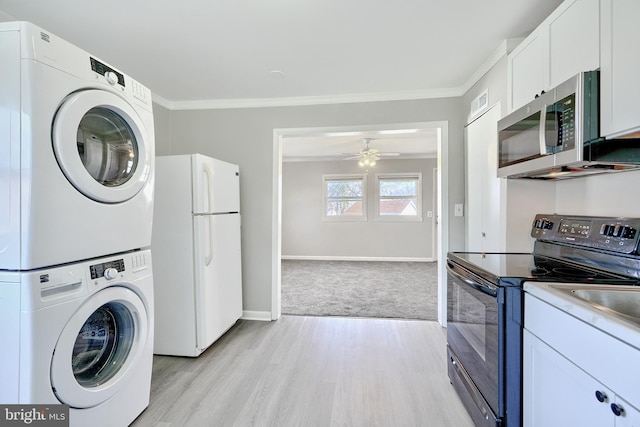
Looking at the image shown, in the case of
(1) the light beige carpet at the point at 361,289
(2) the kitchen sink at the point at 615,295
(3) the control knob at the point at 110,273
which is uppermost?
(3) the control knob at the point at 110,273

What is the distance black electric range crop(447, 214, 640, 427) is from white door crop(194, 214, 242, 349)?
6.12 ft

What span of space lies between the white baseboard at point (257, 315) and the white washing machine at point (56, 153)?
194 cm

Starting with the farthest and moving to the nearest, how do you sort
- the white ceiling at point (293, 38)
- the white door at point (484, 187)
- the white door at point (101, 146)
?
the white door at point (484, 187), the white ceiling at point (293, 38), the white door at point (101, 146)

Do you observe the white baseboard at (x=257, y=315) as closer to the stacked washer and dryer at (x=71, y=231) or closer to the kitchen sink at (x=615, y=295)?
the stacked washer and dryer at (x=71, y=231)

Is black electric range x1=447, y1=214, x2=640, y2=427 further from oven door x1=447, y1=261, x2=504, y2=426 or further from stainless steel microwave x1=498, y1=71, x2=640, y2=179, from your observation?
stainless steel microwave x1=498, y1=71, x2=640, y2=179

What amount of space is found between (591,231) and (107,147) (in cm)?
246

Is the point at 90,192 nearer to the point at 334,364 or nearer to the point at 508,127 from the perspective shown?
the point at 334,364

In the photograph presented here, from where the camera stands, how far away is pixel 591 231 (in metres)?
1.43

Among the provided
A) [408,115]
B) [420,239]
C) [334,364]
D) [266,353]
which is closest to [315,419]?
[334,364]

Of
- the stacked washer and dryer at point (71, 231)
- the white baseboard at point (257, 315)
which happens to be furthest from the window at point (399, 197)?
the stacked washer and dryer at point (71, 231)

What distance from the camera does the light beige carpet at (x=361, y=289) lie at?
3.40 metres

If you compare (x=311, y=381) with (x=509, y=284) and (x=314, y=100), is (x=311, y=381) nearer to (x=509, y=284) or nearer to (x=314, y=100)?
(x=509, y=284)

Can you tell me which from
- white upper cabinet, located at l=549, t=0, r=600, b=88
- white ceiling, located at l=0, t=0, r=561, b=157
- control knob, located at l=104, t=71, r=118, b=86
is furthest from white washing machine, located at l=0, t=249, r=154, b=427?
white upper cabinet, located at l=549, t=0, r=600, b=88

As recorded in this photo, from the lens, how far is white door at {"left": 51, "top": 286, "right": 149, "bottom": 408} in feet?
3.78
